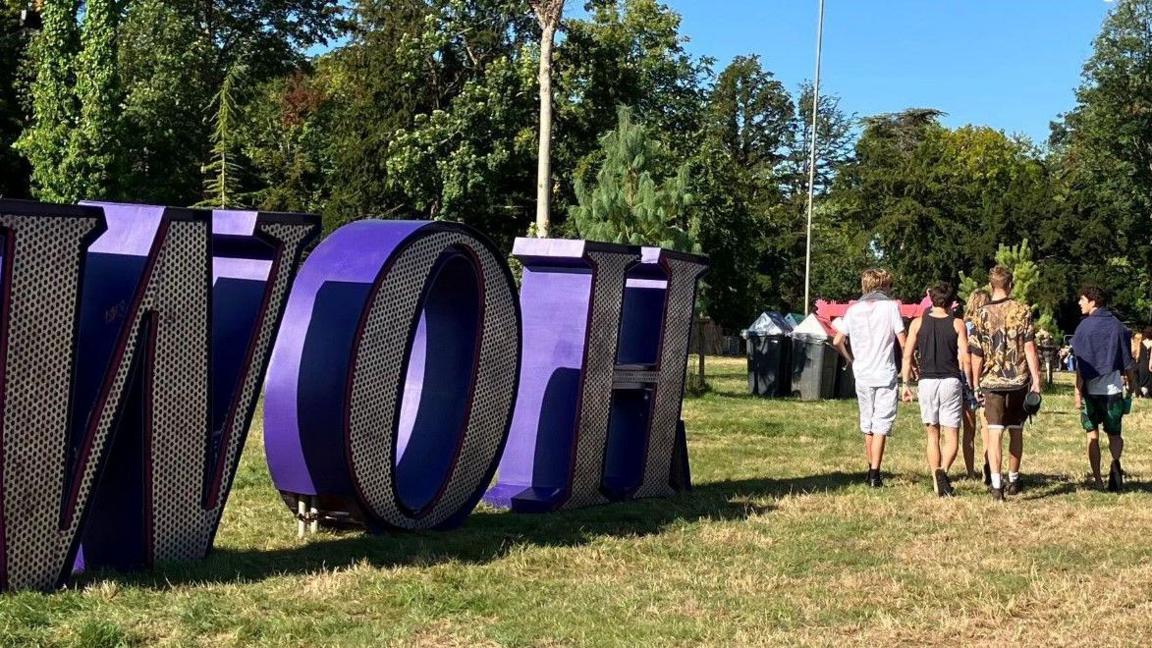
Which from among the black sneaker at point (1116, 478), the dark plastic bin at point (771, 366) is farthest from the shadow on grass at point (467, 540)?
the dark plastic bin at point (771, 366)

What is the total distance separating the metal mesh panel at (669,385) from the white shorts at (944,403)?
214 cm

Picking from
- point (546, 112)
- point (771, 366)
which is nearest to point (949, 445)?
point (546, 112)

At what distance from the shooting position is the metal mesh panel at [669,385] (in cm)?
1177

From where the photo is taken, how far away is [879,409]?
12.5 metres

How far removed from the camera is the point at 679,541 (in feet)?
31.3

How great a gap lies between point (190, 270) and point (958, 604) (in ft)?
15.2

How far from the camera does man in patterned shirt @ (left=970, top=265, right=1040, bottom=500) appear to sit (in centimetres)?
1222

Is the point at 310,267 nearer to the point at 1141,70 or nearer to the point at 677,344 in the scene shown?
the point at 677,344

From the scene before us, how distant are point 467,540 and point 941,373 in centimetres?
503

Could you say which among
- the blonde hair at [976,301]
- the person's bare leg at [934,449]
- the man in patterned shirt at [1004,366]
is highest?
the blonde hair at [976,301]

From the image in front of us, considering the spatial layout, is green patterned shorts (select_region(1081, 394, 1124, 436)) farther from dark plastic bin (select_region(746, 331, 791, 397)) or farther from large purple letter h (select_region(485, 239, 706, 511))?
dark plastic bin (select_region(746, 331, 791, 397))

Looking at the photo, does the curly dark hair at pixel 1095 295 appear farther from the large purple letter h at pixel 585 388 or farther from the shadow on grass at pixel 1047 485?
the large purple letter h at pixel 585 388

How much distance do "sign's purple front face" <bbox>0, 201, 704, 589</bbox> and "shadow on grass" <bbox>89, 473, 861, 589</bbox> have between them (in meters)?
0.19

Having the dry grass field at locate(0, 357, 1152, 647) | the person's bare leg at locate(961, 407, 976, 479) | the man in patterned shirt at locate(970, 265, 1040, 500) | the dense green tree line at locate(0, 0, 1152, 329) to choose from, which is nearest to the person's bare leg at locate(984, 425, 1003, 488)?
the man in patterned shirt at locate(970, 265, 1040, 500)
